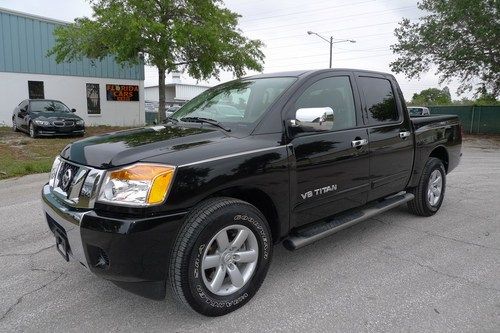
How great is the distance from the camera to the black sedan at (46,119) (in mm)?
14898

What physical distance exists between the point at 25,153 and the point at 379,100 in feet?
34.6

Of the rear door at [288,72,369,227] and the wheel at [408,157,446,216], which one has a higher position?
the rear door at [288,72,369,227]

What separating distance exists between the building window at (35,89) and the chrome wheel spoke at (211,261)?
71.9 feet

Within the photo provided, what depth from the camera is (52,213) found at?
3.04 meters

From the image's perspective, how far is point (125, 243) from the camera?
249 cm

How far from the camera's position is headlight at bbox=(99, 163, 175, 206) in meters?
2.56

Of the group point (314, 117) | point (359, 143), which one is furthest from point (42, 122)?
point (314, 117)

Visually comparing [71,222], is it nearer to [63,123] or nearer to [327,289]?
[327,289]

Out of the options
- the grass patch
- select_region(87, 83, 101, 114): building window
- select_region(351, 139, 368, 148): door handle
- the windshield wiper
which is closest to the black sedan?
the grass patch

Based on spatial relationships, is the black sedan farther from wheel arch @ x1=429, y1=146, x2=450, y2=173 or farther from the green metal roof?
wheel arch @ x1=429, y1=146, x2=450, y2=173

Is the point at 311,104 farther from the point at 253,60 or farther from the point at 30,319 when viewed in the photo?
the point at 253,60

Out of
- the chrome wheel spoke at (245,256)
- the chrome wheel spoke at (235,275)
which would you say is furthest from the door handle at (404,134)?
the chrome wheel spoke at (235,275)

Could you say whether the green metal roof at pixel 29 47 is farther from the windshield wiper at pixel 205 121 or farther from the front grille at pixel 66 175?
the front grille at pixel 66 175

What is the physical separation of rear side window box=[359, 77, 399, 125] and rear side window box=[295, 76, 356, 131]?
27cm
